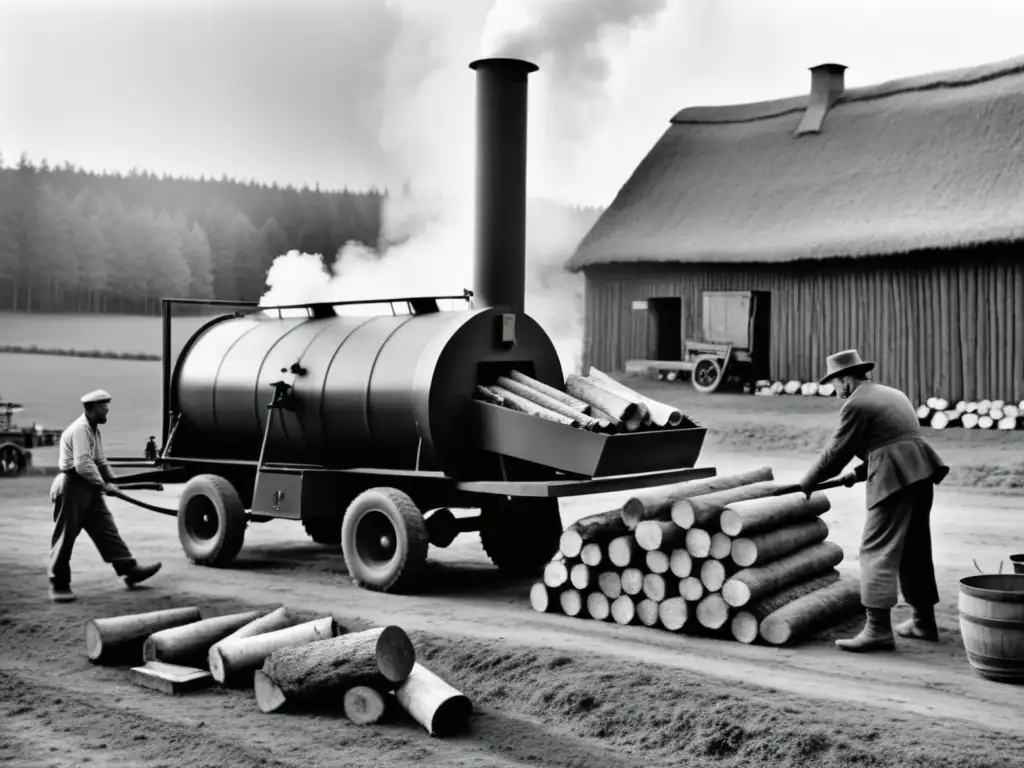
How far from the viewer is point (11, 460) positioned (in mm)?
18547

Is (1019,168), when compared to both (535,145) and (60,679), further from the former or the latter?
(60,679)

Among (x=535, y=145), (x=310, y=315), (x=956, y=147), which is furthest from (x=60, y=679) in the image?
(x=956, y=147)

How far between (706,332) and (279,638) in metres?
16.5

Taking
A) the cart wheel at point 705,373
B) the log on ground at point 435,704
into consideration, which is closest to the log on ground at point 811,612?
the log on ground at point 435,704

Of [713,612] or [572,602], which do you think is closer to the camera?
[713,612]

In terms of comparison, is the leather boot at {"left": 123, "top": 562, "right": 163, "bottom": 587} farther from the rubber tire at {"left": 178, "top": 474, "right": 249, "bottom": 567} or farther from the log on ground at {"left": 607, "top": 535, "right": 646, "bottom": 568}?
the log on ground at {"left": 607, "top": 535, "right": 646, "bottom": 568}

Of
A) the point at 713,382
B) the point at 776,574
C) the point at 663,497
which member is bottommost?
the point at 776,574

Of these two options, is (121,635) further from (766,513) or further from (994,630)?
(994,630)

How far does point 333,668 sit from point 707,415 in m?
14.5

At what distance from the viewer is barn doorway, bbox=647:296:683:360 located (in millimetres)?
24250

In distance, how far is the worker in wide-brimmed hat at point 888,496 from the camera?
7.34 m

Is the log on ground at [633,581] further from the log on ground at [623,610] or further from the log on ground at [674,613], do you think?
the log on ground at [674,613]

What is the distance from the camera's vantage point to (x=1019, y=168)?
1955 centimetres

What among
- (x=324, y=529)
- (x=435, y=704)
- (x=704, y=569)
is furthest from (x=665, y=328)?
(x=435, y=704)
